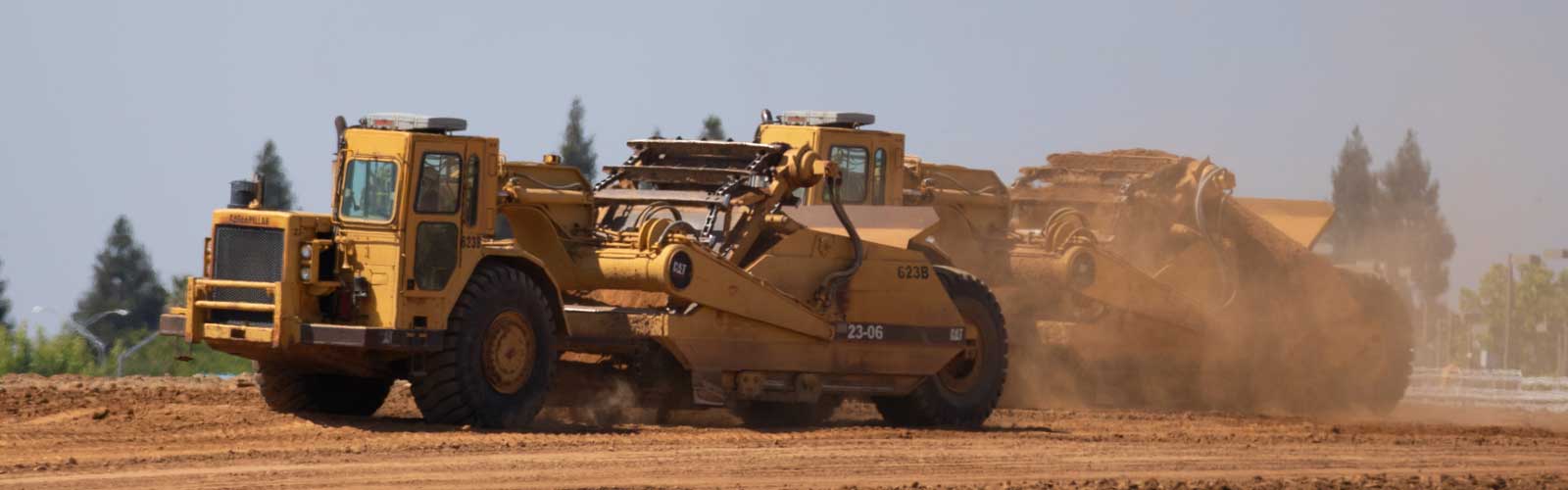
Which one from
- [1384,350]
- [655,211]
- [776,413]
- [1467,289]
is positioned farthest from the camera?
[1467,289]

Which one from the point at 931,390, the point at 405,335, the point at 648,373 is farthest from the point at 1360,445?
the point at 405,335

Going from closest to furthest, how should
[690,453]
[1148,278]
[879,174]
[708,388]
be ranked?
[690,453] < [708,388] < [879,174] < [1148,278]

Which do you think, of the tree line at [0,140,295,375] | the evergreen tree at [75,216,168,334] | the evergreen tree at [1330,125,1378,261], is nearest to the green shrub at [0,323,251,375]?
the tree line at [0,140,295,375]

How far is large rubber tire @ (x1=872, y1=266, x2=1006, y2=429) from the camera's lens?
21828mm

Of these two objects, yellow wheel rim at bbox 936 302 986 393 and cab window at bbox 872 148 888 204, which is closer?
yellow wheel rim at bbox 936 302 986 393

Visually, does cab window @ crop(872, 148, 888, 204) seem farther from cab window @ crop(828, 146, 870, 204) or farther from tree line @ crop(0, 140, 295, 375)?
tree line @ crop(0, 140, 295, 375)

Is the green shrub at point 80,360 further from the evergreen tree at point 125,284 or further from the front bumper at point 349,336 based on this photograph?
the evergreen tree at point 125,284

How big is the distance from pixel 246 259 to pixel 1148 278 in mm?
12118

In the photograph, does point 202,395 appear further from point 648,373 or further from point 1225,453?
point 1225,453

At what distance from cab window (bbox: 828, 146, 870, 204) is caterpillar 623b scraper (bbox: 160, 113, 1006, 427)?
2.66 m

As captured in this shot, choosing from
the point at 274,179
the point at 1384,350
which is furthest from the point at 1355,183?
the point at 1384,350

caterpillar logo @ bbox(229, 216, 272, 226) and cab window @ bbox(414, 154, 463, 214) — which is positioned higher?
cab window @ bbox(414, 154, 463, 214)

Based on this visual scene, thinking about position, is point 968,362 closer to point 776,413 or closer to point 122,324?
point 776,413

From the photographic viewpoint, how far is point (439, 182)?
18.5 meters
